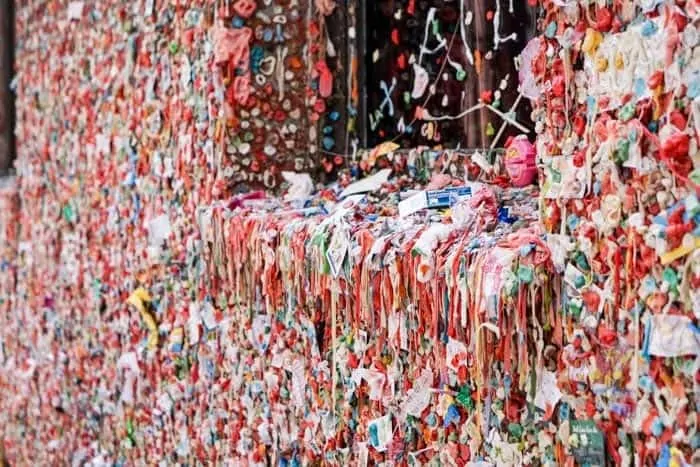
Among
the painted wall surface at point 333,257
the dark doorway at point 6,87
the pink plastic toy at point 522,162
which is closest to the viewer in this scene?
the painted wall surface at point 333,257

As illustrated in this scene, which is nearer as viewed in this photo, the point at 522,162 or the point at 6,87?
the point at 522,162

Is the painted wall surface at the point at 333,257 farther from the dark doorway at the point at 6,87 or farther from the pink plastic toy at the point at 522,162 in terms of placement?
the dark doorway at the point at 6,87

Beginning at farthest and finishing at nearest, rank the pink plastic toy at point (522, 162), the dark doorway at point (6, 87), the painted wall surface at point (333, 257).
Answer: the dark doorway at point (6, 87)
the pink plastic toy at point (522, 162)
the painted wall surface at point (333, 257)

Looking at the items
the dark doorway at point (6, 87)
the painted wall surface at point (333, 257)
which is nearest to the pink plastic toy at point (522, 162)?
the painted wall surface at point (333, 257)

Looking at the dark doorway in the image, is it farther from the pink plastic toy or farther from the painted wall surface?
the pink plastic toy

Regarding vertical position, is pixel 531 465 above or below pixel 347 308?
below

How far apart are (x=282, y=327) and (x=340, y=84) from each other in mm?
734

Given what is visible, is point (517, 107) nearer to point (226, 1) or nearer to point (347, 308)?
point (347, 308)

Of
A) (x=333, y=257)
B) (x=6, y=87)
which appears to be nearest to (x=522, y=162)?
(x=333, y=257)

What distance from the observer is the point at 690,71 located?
1.28m

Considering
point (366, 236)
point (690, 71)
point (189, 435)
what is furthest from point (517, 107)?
point (189, 435)

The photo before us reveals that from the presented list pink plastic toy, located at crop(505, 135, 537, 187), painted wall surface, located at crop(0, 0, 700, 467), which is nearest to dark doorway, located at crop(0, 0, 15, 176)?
painted wall surface, located at crop(0, 0, 700, 467)

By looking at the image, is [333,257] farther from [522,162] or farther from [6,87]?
[6,87]

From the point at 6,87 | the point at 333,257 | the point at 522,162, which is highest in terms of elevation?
the point at 6,87
